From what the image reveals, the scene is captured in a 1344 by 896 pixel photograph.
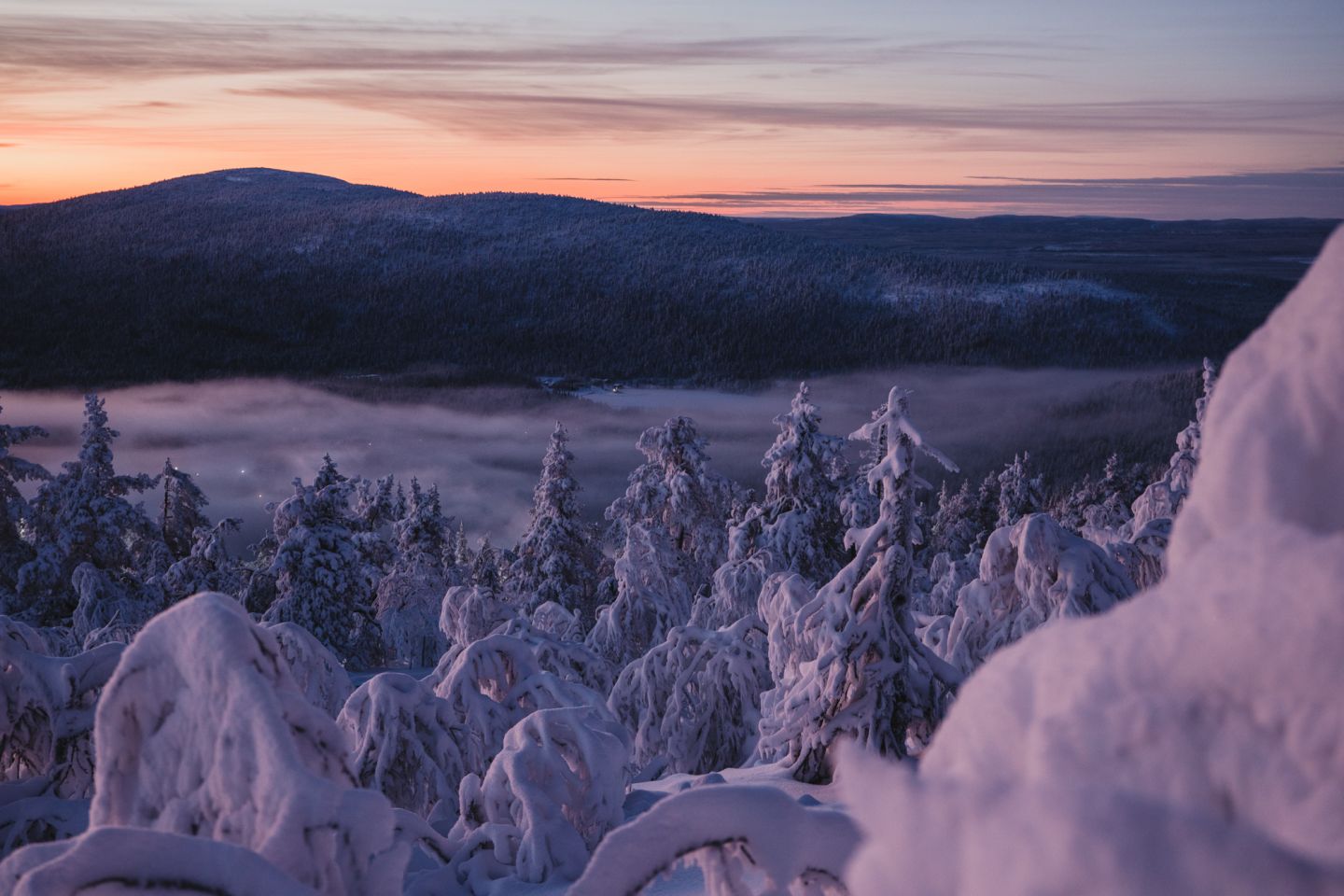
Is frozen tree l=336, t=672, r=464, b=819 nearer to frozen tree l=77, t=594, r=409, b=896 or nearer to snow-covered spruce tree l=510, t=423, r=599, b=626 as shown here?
frozen tree l=77, t=594, r=409, b=896

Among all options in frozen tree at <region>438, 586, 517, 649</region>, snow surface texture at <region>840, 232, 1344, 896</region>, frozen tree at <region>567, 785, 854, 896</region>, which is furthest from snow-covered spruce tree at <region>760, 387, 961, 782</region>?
snow surface texture at <region>840, 232, 1344, 896</region>

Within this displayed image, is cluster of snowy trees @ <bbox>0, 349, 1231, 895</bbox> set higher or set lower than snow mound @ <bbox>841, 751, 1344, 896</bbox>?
lower

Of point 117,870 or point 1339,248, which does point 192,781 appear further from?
point 1339,248

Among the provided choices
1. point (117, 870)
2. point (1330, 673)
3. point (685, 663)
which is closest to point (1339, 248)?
point (1330, 673)

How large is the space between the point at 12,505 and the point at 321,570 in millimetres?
9493

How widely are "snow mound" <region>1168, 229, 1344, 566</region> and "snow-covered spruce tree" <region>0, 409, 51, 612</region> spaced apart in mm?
33052

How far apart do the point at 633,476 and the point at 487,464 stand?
161 meters

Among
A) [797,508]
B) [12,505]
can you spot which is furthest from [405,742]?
[12,505]

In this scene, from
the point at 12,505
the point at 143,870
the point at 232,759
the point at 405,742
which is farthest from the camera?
the point at 12,505

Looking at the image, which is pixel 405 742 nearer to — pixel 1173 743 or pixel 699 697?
pixel 699 697

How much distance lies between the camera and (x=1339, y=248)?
2.34 metres

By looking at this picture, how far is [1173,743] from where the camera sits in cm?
189

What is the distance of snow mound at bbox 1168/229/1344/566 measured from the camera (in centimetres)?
228

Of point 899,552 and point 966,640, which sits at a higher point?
point 899,552
